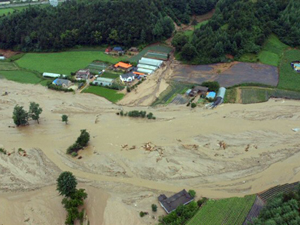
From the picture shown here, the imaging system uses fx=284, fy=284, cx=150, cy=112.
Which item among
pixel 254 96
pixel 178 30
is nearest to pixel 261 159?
pixel 254 96

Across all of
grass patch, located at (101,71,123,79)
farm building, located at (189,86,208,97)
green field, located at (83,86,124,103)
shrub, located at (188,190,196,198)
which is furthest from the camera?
grass patch, located at (101,71,123,79)

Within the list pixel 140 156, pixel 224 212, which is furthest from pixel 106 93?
pixel 224 212

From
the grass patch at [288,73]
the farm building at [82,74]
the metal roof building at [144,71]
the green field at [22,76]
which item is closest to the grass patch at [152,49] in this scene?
the metal roof building at [144,71]

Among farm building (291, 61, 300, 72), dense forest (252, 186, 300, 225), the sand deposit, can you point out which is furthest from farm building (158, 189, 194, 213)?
farm building (291, 61, 300, 72)

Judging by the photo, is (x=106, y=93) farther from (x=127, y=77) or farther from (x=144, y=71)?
(x=144, y=71)

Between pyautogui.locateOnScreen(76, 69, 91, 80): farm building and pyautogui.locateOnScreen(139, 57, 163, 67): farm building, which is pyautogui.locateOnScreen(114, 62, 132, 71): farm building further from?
pyautogui.locateOnScreen(76, 69, 91, 80): farm building
